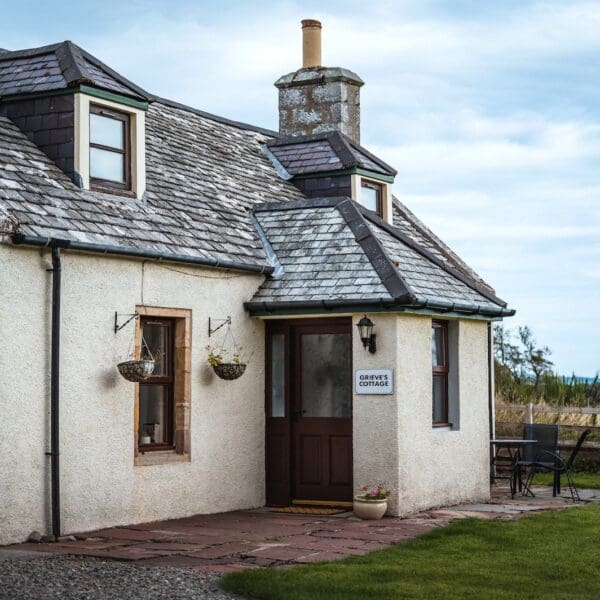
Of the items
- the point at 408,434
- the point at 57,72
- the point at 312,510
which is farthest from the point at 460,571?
the point at 57,72

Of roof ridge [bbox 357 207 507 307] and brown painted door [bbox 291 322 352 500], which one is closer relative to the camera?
brown painted door [bbox 291 322 352 500]

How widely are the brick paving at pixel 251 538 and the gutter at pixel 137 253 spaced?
2.97m

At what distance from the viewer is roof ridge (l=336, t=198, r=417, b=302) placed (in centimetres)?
1360

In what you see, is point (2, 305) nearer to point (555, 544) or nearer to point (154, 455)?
point (154, 455)

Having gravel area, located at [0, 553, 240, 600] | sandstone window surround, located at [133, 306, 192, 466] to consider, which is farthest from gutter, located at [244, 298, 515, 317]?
gravel area, located at [0, 553, 240, 600]

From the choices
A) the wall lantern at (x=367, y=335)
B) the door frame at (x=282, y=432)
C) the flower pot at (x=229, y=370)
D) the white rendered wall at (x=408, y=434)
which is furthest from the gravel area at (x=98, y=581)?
the door frame at (x=282, y=432)

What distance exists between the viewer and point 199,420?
45.0 feet

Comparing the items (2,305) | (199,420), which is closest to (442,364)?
(199,420)

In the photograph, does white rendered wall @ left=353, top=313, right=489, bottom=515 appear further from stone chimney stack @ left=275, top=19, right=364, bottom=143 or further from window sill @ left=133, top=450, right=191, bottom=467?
stone chimney stack @ left=275, top=19, right=364, bottom=143

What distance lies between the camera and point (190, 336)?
13.7 m

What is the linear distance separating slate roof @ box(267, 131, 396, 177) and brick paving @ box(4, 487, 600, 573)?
619 centimetres

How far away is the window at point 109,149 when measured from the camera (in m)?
13.7

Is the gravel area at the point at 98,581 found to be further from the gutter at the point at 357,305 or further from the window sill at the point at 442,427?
the window sill at the point at 442,427

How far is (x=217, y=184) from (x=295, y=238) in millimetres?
1735
